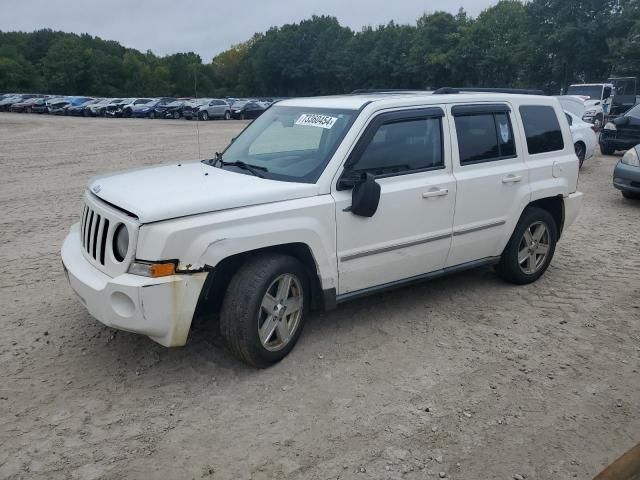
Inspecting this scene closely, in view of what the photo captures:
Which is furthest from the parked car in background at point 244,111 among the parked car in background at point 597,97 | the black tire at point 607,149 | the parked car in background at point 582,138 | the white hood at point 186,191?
the white hood at point 186,191

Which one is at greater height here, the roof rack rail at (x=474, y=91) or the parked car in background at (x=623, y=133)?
the roof rack rail at (x=474, y=91)

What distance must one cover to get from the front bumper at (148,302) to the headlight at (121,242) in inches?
6.2

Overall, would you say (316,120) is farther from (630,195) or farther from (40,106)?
(40,106)

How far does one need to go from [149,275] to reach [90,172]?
10718mm

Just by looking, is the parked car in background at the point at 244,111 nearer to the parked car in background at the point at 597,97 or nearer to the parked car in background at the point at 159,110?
the parked car in background at the point at 159,110

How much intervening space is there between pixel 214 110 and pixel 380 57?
137 feet

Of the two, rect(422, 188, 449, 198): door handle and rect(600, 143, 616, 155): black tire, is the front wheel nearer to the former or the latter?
rect(600, 143, 616, 155): black tire

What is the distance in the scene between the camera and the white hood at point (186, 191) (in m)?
3.58

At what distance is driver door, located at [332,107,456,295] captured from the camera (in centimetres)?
427

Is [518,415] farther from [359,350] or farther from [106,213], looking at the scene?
[106,213]

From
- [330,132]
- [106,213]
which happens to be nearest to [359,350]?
[330,132]

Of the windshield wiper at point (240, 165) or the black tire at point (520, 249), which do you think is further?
the black tire at point (520, 249)

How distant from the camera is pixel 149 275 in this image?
3486mm

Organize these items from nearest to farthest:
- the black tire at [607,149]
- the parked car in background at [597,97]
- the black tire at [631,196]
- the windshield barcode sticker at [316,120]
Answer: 1. the windshield barcode sticker at [316,120]
2. the black tire at [631,196]
3. the black tire at [607,149]
4. the parked car in background at [597,97]
